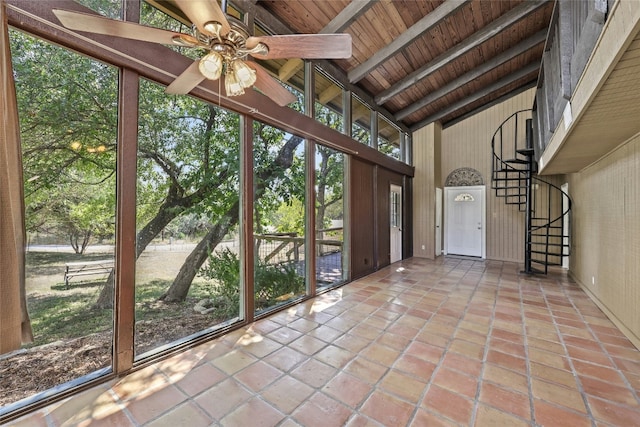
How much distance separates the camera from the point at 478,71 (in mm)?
5246

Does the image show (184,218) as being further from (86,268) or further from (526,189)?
(526,189)

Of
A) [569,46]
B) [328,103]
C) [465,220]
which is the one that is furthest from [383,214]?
[569,46]

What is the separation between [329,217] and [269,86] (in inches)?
105

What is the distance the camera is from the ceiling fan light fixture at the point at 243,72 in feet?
5.19

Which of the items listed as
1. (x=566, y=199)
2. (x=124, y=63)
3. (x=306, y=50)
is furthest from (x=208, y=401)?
(x=566, y=199)

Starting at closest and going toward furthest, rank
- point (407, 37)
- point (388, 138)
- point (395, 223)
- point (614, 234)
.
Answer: point (614, 234) < point (407, 37) < point (388, 138) < point (395, 223)

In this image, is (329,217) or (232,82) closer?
(232,82)

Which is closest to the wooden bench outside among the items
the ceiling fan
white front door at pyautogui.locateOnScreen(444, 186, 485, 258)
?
the ceiling fan

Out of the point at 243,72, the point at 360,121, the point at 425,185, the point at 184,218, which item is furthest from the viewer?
the point at 425,185

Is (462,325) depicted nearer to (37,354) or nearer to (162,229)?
(162,229)

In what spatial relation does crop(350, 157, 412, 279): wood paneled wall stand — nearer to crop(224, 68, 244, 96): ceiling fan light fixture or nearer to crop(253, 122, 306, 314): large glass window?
crop(253, 122, 306, 314): large glass window

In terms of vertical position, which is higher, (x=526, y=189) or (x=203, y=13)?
(x=203, y=13)

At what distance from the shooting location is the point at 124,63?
78.7 inches

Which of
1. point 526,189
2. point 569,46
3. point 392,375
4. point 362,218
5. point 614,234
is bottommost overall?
point 392,375
